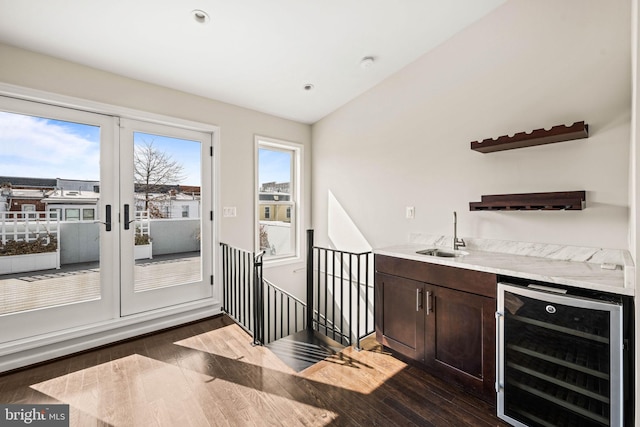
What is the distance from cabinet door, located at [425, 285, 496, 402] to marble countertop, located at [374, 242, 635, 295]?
0.71 feet

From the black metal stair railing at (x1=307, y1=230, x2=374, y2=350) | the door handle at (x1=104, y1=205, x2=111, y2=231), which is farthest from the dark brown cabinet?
the door handle at (x1=104, y1=205, x2=111, y2=231)

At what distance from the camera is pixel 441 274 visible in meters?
2.10

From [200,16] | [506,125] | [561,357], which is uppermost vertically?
[200,16]

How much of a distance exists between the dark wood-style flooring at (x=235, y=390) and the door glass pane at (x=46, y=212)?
639 mm

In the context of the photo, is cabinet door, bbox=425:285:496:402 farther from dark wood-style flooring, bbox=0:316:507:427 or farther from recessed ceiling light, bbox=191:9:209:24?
recessed ceiling light, bbox=191:9:209:24

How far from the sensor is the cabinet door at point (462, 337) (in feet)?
6.07

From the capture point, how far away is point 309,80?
10.4 ft

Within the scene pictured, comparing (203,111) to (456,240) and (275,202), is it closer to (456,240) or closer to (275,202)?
(275,202)

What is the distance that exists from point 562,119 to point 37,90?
418cm

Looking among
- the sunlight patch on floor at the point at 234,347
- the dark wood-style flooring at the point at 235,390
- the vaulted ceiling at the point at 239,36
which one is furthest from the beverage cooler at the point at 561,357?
the vaulted ceiling at the point at 239,36

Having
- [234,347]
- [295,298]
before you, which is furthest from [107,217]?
[295,298]


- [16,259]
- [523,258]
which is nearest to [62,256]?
[16,259]

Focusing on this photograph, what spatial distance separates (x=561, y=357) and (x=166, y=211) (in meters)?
3.48

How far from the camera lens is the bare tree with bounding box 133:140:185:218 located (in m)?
2.92
